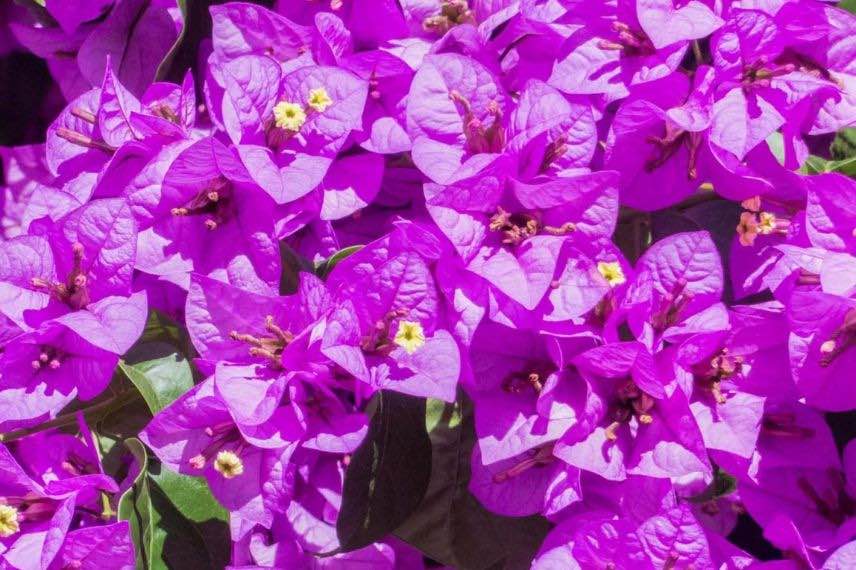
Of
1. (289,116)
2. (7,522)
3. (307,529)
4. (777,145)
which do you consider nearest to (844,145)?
(777,145)

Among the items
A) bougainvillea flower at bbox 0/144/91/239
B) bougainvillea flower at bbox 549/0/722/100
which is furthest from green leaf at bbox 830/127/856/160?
bougainvillea flower at bbox 0/144/91/239

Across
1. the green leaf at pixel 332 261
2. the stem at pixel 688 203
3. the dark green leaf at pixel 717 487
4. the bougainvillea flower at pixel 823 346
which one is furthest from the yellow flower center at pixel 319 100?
the dark green leaf at pixel 717 487

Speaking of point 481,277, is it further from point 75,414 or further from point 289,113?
point 75,414

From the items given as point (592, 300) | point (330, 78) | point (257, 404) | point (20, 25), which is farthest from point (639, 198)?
point (20, 25)

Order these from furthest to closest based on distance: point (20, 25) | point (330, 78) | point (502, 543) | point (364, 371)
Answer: point (20, 25) < point (502, 543) < point (330, 78) < point (364, 371)

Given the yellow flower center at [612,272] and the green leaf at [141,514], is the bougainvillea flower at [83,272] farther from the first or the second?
the yellow flower center at [612,272]

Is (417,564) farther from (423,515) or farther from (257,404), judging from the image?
(257,404)
